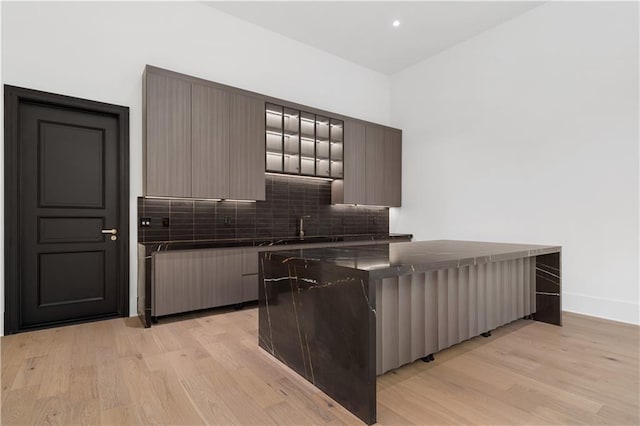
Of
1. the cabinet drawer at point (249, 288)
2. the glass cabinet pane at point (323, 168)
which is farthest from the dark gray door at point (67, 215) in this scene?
the glass cabinet pane at point (323, 168)

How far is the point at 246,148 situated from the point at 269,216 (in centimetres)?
100

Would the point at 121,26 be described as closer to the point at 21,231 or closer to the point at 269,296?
the point at 21,231

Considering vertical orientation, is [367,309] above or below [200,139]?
below

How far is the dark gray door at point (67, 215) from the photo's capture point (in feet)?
10.2

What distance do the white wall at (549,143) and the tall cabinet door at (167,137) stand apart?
3.54m

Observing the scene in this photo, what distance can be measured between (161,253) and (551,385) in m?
3.19

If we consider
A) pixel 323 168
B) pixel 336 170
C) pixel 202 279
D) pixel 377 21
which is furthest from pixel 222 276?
pixel 377 21

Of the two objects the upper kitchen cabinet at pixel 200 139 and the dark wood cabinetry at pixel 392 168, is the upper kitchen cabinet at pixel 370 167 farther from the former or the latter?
the upper kitchen cabinet at pixel 200 139

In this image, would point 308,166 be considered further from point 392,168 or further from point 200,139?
point 392,168

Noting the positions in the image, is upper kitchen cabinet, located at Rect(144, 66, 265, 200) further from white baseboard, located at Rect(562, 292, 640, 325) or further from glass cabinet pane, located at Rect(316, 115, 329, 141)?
white baseboard, located at Rect(562, 292, 640, 325)

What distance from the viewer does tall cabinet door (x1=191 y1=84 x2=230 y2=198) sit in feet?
11.9

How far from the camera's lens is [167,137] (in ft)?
11.3

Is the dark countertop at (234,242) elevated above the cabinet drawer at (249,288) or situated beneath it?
elevated above

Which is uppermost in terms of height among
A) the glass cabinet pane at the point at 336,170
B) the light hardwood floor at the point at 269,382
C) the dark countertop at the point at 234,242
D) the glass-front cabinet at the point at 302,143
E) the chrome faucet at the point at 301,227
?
the glass-front cabinet at the point at 302,143
